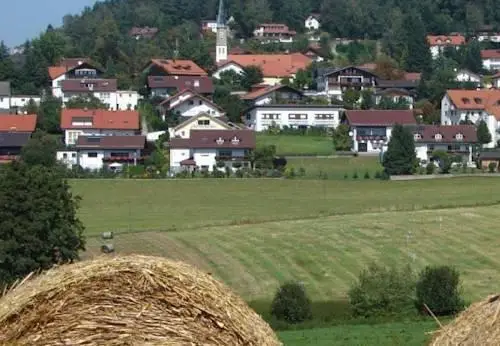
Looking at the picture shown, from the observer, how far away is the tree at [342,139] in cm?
5266

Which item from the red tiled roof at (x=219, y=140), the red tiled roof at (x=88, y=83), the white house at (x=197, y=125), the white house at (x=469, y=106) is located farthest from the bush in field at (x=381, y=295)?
the red tiled roof at (x=88, y=83)

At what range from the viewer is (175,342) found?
5.38m

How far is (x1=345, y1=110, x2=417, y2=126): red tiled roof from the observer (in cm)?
5566

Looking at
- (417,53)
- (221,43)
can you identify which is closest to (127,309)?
(417,53)

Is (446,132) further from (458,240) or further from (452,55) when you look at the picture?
(452,55)

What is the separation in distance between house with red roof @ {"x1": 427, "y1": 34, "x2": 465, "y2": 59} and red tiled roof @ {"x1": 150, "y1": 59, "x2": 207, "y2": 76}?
25.9 m

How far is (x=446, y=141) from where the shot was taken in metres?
51.9

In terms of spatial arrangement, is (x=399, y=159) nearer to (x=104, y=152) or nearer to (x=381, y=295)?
(x=104, y=152)

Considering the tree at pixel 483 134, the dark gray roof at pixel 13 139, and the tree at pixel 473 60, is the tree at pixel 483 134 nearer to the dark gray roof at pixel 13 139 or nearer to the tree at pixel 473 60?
the dark gray roof at pixel 13 139

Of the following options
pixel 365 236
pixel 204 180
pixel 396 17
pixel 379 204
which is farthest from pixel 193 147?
pixel 396 17

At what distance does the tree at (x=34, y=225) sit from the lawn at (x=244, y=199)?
7788 mm

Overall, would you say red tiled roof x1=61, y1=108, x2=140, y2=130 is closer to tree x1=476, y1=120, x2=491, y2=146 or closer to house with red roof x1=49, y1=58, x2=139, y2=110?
house with red roof x1=49, y1=58, x2=139, y2=110

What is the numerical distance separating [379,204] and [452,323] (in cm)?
2788

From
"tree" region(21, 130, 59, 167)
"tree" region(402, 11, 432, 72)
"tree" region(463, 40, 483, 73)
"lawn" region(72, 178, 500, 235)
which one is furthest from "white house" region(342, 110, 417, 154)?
"tree" region(463, 40, 483, 73)
